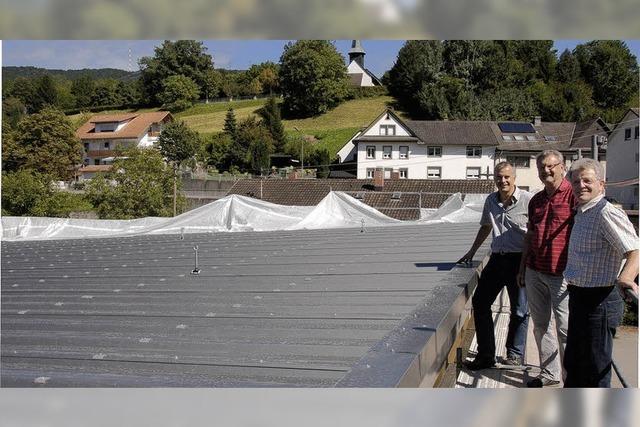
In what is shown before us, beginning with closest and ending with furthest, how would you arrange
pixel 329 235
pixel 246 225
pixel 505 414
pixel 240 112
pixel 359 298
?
1. pixel 505 414
2. pixel 359 298
3. pixel 329 235
4. pixel 246 225
5. pixel 240 112

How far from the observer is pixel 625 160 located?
6.41 meters

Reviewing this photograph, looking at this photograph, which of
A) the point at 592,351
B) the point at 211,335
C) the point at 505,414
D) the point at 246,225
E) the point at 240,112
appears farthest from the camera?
the point at 240,112

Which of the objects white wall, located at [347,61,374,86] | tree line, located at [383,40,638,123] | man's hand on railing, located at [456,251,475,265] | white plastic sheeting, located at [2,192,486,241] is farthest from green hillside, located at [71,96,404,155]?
man's hand on railing, located at [456,251,475,265]

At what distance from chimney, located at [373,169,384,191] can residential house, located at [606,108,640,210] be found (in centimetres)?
505

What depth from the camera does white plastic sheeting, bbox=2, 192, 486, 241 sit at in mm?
7695

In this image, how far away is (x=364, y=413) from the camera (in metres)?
2.96

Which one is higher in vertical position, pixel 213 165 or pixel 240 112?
pixel 240 112

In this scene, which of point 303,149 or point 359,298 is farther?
point 303,149

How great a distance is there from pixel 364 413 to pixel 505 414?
2.00ft

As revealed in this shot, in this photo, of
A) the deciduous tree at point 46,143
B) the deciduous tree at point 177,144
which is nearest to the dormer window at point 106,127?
the deciduous tree at point 46,143

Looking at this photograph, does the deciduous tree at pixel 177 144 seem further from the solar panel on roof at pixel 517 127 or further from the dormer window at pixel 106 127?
the solar panel on roof at pixel 517 127

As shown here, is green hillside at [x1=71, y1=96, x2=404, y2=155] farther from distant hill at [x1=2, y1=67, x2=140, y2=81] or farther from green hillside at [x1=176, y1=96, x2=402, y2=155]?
distant hill at [x1=2, y1=67, x2=140, y2=81]
